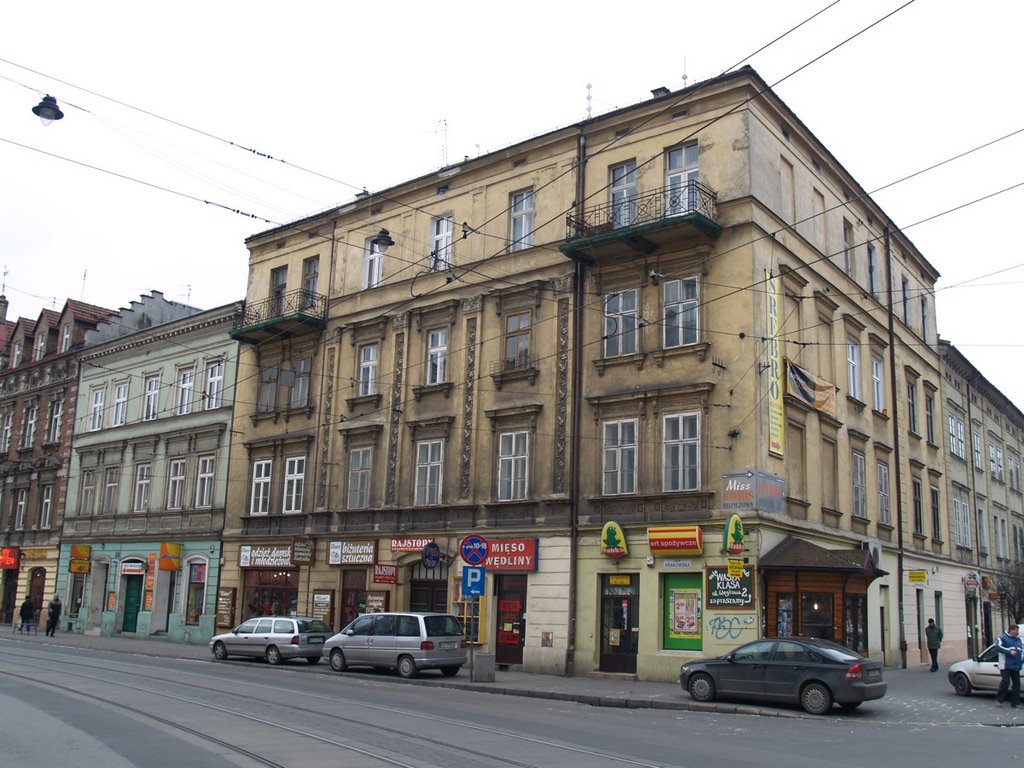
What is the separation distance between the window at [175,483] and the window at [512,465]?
53.7 ft

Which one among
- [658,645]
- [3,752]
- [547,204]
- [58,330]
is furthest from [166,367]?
[3,752]

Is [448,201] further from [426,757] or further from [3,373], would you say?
[3,373]

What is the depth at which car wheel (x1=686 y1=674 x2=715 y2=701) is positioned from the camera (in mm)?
18984

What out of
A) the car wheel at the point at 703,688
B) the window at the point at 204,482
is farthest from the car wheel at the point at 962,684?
the window at the point at 204,482

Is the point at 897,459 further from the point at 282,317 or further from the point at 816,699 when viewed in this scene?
the point at 282,317

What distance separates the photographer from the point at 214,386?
123 feet

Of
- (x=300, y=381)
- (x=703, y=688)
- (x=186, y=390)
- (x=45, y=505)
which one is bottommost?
(x=703, y=688)

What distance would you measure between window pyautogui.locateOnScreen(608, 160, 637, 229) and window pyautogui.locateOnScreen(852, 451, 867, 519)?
9.83 metres

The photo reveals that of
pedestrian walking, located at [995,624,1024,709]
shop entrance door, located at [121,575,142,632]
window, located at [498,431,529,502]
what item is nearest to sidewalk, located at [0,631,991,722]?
pedestrian walking, located at [995,624,1024,709]

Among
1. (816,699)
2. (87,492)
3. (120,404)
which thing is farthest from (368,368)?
(816,699)

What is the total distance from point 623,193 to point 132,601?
26181mm

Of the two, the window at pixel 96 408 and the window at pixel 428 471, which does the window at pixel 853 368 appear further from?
the window at pixel 96 408

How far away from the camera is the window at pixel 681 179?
24.2 m

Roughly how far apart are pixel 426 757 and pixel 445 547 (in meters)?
17.0
